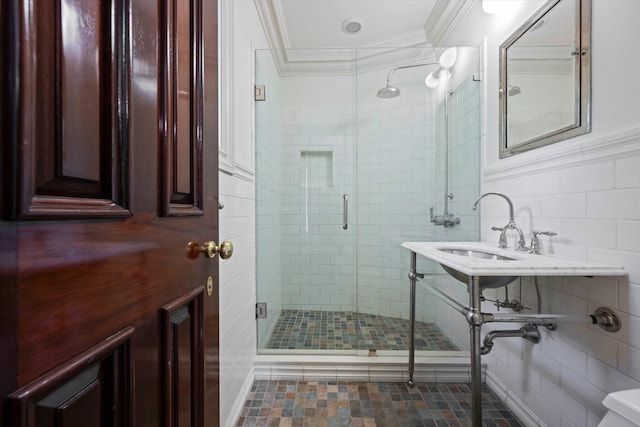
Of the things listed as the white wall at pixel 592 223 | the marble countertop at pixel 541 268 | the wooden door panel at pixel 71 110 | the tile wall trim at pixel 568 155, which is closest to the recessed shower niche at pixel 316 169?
the tile wall trim at pixel 568 155

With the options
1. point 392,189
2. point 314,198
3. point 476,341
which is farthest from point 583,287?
point 314,198

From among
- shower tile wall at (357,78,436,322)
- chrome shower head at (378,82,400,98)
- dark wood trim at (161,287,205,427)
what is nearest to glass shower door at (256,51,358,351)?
shower tile wall at (357,78,436,322)

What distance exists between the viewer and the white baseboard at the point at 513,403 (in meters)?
1.18

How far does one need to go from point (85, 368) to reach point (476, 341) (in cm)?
106

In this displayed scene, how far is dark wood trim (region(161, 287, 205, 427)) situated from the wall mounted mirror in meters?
1.43

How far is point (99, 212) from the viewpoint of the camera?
1.12 feet

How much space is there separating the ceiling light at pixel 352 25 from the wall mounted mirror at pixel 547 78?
100 cm

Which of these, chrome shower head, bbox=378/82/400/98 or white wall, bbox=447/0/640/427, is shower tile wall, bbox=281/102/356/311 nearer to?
chrome shower head, bbox=378/82/400/98

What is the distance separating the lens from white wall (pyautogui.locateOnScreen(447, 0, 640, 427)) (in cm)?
81

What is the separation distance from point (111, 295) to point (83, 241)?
0.09 metres

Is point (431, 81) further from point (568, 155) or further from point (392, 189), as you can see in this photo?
point (568, 155)

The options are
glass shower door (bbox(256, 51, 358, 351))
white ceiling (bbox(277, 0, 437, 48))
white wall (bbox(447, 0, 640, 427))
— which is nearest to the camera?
white wall (bbox(447, 0, 640, 427))

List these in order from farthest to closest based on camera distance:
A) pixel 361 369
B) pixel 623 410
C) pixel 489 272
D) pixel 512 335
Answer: pixel 361 369 → pixel 512 335 → pixel 489 272 → pixel 623 410

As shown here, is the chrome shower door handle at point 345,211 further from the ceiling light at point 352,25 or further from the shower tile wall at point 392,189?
the ceiling light at point 352,25
